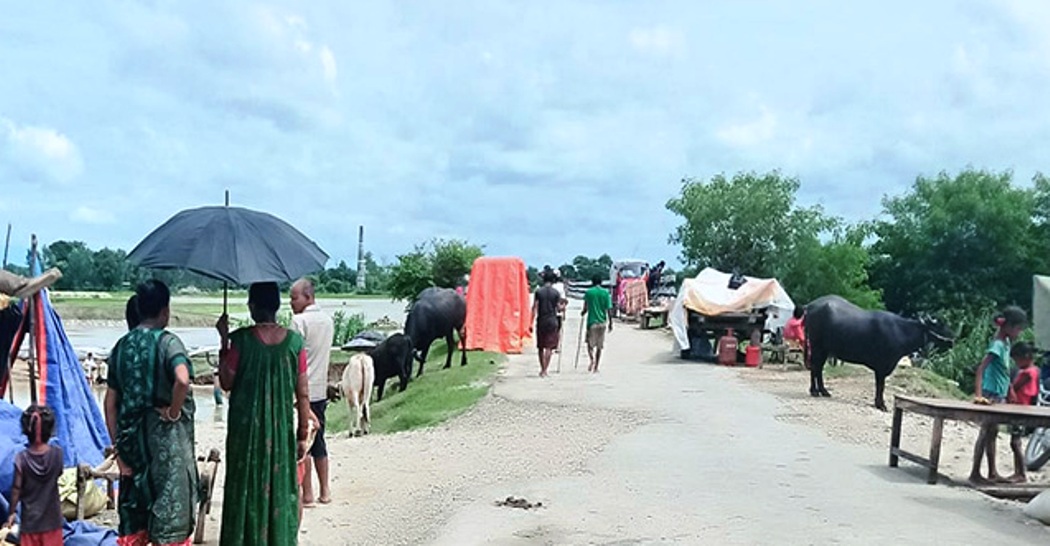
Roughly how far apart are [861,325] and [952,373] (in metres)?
12.7

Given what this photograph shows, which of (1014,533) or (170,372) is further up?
(170,372)

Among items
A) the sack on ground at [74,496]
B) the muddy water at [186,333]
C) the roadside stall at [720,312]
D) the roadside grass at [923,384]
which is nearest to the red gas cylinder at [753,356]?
the roadside stall at [720,312]

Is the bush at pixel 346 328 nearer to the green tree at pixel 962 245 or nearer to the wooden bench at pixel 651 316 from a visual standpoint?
the wooden bench at pixel 651 316

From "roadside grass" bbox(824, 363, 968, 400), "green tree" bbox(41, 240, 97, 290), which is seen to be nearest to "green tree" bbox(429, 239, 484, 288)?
"roadside grass" bbox(824, 363, 968, 400)

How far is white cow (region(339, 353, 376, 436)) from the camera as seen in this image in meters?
14.5

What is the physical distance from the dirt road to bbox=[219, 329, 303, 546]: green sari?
1717mm

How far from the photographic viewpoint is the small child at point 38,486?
685 cm

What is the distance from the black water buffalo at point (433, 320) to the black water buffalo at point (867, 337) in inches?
302

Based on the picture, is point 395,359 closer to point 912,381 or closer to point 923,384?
point 912,381

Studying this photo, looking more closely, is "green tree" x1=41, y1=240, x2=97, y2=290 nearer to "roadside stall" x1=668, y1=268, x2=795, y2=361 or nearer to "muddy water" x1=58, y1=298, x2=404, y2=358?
"muddy water" x1=58, y1=298, x2=404, y2=358

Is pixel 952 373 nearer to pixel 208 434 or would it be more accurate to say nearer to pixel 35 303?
pixel 208 434

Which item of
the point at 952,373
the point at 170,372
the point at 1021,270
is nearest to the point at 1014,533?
the point at 170,372

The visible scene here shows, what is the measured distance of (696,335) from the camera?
23453mm

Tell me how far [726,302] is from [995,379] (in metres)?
11.6
